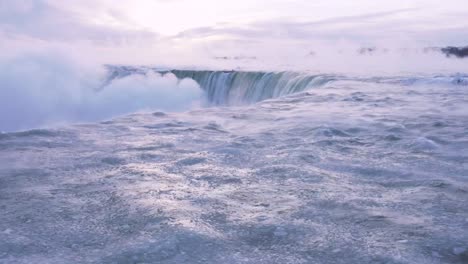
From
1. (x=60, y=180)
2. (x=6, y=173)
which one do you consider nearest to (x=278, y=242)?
(x=60, y=180)

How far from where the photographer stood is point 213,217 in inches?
135

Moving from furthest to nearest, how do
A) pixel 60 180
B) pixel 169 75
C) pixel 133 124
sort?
1. pixel 169 75
2. pixel 133 124
3. pixel 60 180

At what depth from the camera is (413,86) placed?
16.0m

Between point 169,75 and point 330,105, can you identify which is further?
point 169,75

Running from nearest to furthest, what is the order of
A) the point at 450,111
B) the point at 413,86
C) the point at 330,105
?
Answer: the point at 450,111 < the point at 330,105 < the point at 413,86

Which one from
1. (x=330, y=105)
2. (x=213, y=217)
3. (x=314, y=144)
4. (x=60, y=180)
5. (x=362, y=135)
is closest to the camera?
(x=213, y=217)

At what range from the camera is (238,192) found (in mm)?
4027

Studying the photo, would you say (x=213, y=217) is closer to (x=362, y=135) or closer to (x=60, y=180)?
(x=60, y=180)

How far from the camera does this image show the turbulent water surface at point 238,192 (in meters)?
2.86

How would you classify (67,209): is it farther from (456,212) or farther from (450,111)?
(450,111)

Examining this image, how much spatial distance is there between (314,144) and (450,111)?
495 centimetres

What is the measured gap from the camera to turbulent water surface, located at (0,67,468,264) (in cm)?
286

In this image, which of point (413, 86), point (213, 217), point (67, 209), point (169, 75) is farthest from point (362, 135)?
point (169, 75)

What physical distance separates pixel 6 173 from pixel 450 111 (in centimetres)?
857
